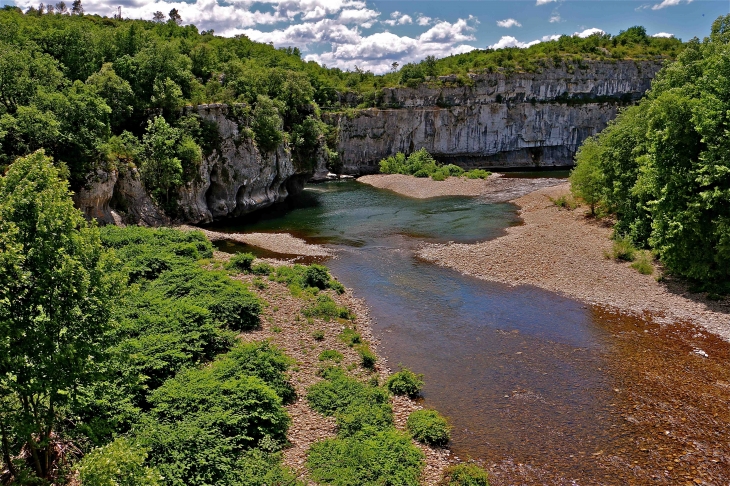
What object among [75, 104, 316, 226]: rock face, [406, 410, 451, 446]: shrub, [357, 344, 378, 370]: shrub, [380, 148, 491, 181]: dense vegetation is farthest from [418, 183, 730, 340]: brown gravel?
[380, 148, 491, 181]: dense vegetation

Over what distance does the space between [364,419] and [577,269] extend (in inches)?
886

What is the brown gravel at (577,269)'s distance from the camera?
2661 centimetres

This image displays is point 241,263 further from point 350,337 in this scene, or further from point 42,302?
point 42,302

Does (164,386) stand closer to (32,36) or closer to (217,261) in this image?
(217,261)

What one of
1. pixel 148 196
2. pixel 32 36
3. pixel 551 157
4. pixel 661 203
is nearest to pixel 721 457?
pixel 661 203

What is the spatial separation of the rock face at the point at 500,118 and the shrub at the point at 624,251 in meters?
60.8

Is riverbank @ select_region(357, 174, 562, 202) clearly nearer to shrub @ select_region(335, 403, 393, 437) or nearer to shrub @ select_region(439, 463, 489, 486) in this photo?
shrub @ select_region(335, 403, 393, 437)

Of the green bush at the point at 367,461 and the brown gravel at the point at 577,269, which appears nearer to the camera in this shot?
the green bush at the point at 367,461

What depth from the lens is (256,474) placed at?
13289mm

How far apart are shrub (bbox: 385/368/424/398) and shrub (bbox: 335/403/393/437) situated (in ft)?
4.58

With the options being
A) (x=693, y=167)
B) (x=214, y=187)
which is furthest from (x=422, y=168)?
(x=693, y=167)

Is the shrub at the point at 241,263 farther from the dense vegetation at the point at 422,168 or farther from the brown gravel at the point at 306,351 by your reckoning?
the dense vegetation at the point at 422,168

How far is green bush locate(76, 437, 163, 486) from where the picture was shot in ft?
30.8


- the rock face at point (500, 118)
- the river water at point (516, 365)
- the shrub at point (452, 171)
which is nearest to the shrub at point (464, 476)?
Result: the river water at point (516, 365)
